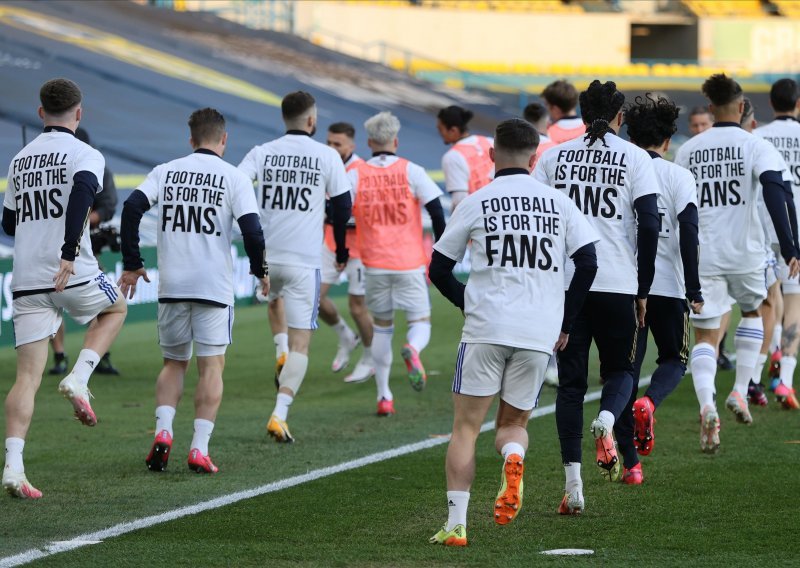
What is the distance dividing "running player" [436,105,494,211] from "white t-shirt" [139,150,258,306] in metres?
3.96

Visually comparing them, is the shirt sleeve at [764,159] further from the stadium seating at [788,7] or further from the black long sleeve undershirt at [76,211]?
the stadium seating at [788,7]

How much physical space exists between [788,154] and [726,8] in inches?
1435

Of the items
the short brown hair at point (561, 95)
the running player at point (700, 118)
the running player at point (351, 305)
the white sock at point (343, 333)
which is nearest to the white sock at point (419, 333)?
the running player at point (351, 305)

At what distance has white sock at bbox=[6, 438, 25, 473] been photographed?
261 inches

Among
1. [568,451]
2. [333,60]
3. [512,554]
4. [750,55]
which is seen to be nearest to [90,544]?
[512,554]

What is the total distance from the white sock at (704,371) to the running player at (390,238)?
2.25 metres

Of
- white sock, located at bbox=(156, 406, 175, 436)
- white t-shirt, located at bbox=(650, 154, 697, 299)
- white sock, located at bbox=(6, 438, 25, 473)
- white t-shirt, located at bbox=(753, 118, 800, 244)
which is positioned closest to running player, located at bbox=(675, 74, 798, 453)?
white t-shirt, located at bbox=(650, 154, 697, 299)

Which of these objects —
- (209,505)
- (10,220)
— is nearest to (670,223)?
(209,505)

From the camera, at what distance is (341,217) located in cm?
881

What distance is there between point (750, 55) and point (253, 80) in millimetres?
19178

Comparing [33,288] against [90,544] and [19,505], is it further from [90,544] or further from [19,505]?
[90,544]

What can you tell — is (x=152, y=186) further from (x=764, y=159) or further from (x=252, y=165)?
(x=764, y=159)

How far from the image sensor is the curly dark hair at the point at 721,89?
317 inches

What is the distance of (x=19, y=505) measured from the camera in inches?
255
